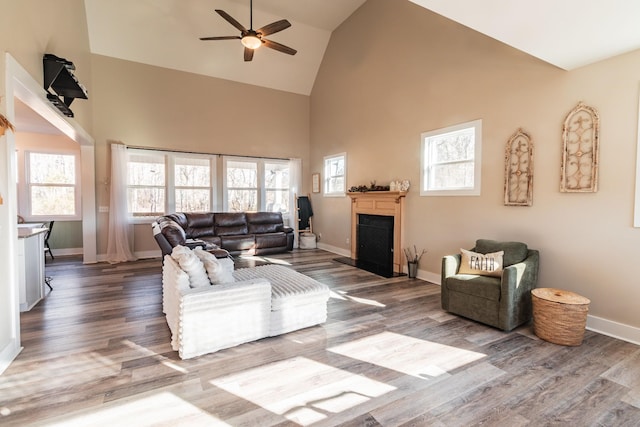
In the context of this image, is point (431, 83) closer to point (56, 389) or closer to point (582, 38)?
point (582, 38)

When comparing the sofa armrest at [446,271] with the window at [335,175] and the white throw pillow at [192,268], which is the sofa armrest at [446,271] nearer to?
the white throw pillow at [192,268]

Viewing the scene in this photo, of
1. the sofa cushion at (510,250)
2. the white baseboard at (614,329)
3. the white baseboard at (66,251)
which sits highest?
the sofa cushion at (510,250)

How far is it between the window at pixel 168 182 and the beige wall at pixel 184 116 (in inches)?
10.6

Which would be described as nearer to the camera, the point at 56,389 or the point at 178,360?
the point at 56,389

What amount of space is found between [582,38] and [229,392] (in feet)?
13.2

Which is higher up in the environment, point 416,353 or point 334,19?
point 334,19

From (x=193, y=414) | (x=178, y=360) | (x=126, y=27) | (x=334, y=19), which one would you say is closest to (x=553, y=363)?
(x=193, y=414)

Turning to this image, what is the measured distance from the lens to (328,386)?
2084 mm

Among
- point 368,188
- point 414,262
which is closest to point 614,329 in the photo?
point 414,262

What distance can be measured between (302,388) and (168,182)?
6116 millimetres

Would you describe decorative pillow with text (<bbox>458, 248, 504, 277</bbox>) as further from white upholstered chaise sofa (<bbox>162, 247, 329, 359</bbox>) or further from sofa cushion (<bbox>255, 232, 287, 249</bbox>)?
sofa cushion (<bbox>255, 232, 287, 249</bbox>)

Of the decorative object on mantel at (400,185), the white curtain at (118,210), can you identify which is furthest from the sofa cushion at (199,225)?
the decorative object on mantel at (400,185)

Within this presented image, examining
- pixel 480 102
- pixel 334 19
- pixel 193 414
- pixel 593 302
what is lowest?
pixel 193 414

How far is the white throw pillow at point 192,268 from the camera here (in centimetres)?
253
